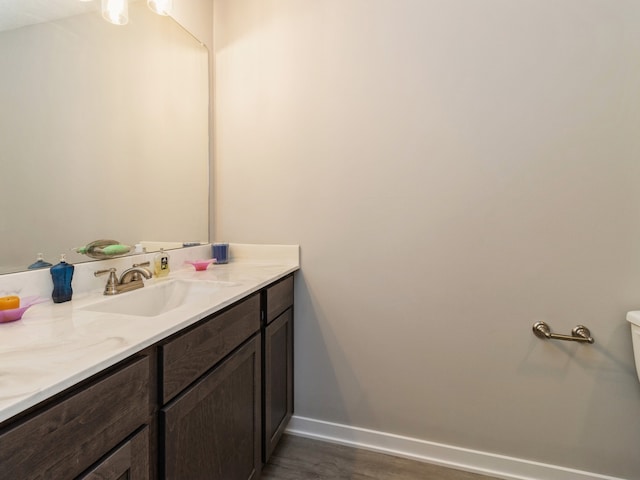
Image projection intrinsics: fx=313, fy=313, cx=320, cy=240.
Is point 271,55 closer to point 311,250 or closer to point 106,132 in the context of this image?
point 106,132

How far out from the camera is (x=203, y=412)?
91 cm

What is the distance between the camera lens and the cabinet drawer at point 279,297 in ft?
4.42

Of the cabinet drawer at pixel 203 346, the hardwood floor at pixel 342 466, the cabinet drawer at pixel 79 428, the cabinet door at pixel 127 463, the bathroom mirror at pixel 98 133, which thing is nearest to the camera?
the cabinet drawer at pixel 79 428

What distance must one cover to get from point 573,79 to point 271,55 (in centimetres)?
139

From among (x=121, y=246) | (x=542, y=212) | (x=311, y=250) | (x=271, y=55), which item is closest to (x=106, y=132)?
(x=121, y=246)

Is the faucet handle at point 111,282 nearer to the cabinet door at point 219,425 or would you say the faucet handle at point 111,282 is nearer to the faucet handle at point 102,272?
the faucet handle at point 102,272

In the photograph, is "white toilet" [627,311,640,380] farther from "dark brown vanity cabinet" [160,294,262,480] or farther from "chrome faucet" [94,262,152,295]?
"chrome faucet" [94,262,152,295]

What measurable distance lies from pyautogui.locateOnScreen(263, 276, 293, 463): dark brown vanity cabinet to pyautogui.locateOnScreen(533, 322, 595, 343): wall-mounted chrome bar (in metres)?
1.13

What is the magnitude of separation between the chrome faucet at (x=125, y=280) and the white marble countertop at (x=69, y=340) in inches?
1.7

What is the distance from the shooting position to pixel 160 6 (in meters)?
1.37

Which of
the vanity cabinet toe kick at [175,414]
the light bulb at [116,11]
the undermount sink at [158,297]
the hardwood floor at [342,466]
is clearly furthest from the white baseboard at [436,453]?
the light bulb at [116,11]

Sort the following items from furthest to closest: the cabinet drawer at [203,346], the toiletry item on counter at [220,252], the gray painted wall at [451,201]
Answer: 1. the toiletry item on counter at [220,252]
2. the gray painted wall at [451,201]
3. the cabinet drawer at [203,346]

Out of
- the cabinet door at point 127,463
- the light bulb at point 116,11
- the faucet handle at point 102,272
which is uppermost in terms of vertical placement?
the light bulb at point 116,11

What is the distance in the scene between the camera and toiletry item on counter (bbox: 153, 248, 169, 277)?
1.38 metres
